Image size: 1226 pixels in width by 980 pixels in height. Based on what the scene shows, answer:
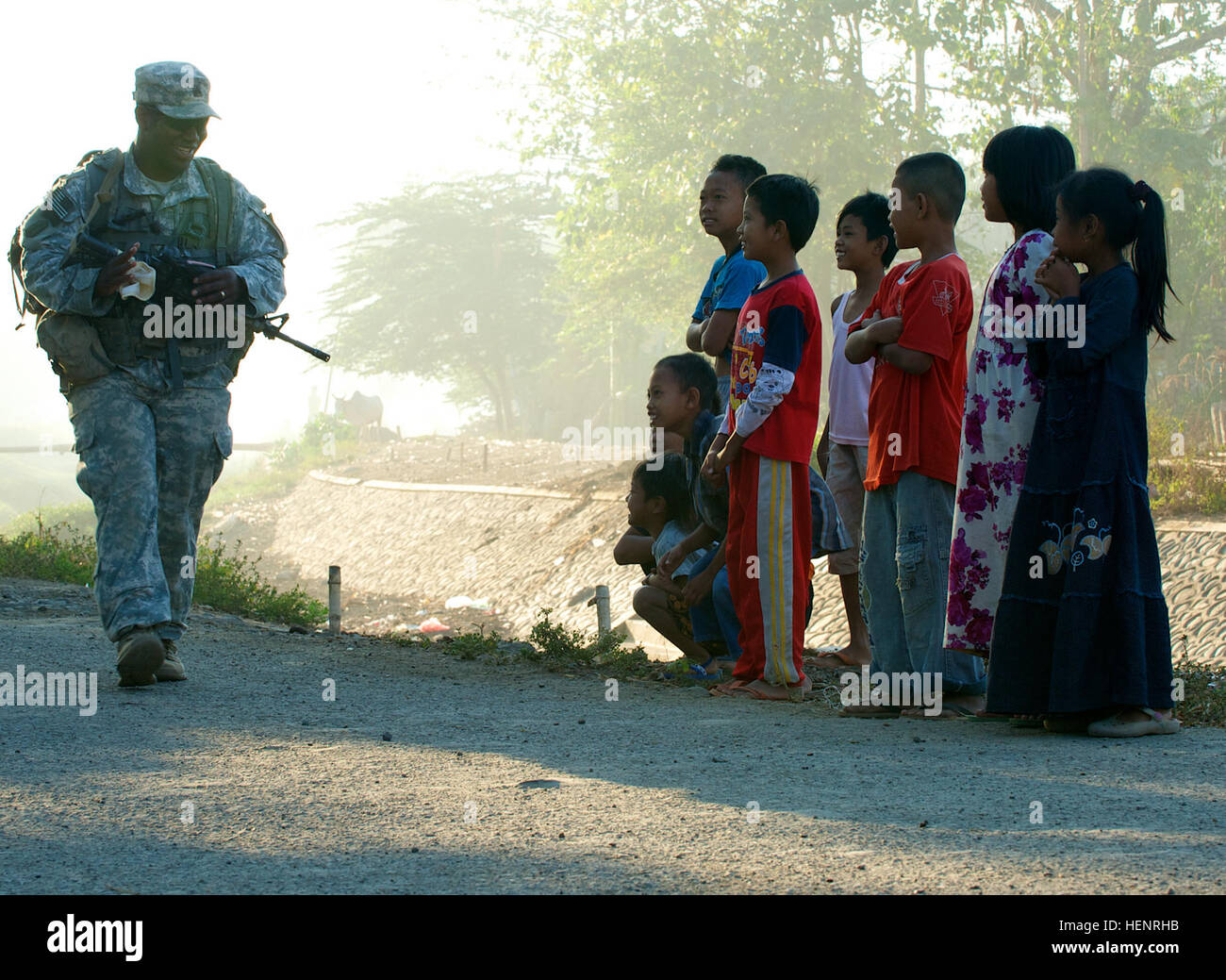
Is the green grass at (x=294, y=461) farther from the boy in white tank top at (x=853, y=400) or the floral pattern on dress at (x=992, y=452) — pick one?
the floral pattern on dress at (x=992, y=452)

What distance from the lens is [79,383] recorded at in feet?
16.8

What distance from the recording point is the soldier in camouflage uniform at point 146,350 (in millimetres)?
4980

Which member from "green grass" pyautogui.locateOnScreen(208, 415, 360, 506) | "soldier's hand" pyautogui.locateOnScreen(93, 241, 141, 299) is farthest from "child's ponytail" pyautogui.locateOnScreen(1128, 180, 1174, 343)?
"green grass" pyautogui.locateOnScreen(208, 415, 360, 506)

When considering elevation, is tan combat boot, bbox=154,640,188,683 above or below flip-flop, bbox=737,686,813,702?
above

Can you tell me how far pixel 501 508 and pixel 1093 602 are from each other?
15.9 meters

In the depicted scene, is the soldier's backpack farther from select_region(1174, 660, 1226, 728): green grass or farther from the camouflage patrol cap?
select_region(1174, 660, 1226, 728): green grass

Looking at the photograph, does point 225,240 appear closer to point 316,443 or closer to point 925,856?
point 925,856

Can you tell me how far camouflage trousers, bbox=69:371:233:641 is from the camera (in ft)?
16.2

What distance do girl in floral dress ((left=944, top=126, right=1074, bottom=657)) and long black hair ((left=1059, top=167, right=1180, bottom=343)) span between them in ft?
1.02

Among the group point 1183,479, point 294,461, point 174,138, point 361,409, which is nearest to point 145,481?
point 174,138

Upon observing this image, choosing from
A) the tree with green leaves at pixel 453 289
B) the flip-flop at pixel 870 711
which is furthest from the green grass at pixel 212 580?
the tree with green leaves at pixel 453 289

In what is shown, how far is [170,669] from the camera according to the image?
5.20m
